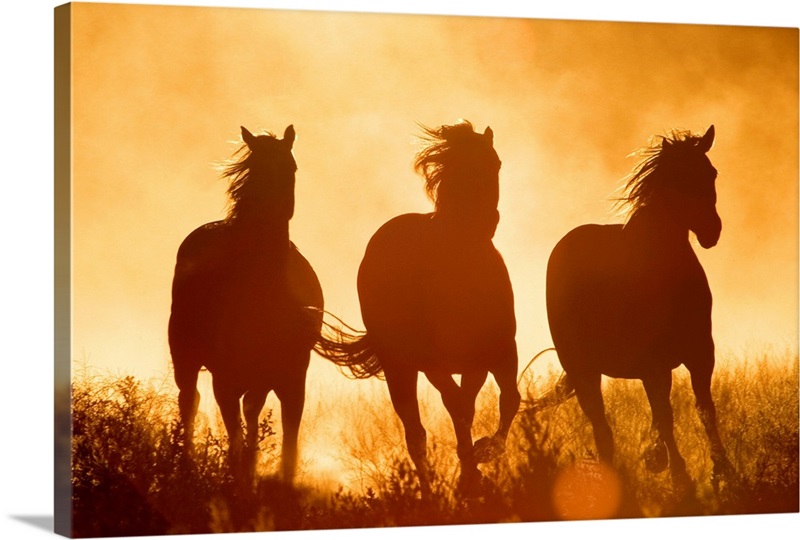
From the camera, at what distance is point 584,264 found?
8.00 m

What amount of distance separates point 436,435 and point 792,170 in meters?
2.45

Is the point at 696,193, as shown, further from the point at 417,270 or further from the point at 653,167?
the point at 417,270

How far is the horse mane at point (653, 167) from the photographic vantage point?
8.09 metres

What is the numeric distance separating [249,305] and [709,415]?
8.37 feet

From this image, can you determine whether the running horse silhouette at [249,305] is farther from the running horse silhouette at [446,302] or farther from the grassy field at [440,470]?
the running horse silhouette at [446,302]

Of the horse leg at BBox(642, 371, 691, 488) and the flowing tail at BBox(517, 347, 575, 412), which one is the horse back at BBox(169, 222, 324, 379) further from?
the horse leg at BBox(642, 371, 691, 488)

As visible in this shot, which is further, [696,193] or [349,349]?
[696,193]

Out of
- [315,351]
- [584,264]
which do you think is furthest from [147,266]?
[584,264]

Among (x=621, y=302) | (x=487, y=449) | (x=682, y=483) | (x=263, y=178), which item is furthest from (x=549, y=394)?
(x=263, y=178)

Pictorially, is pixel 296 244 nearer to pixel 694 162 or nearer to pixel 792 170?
pixel 694 162

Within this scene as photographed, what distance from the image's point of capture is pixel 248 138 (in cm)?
753

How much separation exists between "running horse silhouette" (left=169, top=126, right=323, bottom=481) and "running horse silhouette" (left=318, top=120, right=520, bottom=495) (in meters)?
0.28

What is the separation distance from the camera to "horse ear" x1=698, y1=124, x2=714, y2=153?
8.18 metres

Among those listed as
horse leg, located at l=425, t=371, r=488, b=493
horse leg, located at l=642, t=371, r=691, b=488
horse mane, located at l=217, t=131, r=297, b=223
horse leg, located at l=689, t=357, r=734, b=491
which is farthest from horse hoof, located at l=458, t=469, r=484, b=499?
horse mane, located at l=217, t=131, r=297, b=223
